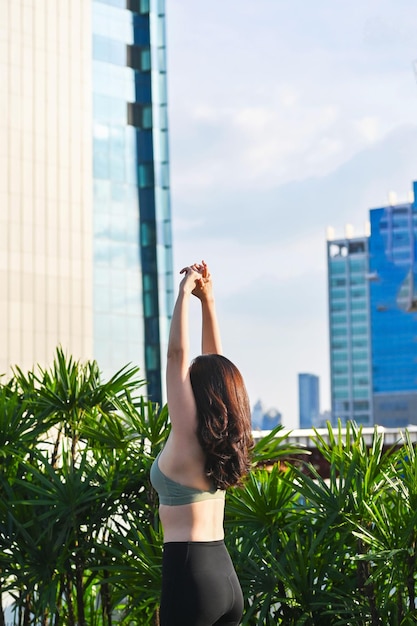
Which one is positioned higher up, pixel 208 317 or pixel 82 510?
pixel 208 317

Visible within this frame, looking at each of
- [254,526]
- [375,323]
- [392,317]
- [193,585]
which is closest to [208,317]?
[193,585]

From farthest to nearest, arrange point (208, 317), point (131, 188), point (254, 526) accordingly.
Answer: point (131, 188)
point (254, 526)
point (208, 317)

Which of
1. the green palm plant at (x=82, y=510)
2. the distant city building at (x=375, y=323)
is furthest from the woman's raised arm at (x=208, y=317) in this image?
the distant city building at (x=375, y=323)

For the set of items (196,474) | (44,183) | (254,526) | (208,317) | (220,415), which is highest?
(44,183)

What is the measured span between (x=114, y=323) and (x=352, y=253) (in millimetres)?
83734

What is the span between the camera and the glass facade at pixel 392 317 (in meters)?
115

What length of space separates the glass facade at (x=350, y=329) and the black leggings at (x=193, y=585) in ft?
397

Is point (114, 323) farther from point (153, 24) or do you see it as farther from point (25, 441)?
point (25, 441)

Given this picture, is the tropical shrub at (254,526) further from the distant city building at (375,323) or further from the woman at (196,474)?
the distant city building at (375,323)

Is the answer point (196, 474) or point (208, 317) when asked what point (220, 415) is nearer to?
point (196, 474)

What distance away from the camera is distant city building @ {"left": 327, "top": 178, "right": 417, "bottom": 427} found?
116 metres

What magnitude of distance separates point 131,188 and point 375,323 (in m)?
77.5

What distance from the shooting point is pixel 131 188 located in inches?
1804

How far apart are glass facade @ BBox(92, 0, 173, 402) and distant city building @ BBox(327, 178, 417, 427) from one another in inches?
2552
